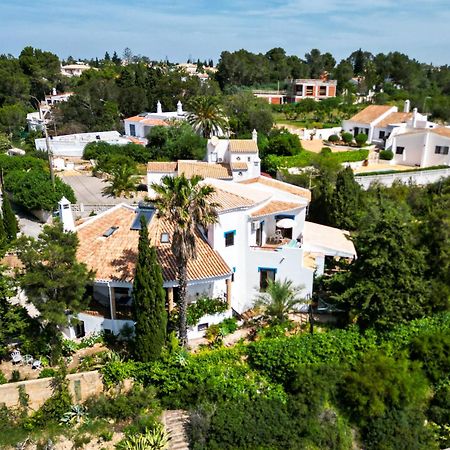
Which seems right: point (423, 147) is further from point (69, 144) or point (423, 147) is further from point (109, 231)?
point (69, 144)

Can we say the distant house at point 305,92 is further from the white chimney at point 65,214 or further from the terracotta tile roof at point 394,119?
the white chimney at point 65,214

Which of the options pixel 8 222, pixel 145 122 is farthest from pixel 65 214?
pixel 145 122

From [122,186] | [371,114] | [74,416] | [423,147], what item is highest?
[371,114]

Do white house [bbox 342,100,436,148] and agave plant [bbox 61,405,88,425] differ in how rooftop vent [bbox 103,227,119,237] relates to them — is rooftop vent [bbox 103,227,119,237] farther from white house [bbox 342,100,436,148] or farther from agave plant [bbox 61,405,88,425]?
white house [bbox 342,100,436,148]

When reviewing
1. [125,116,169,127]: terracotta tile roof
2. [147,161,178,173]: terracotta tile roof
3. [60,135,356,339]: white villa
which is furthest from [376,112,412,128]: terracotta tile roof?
[60,135,356,339]: white villa

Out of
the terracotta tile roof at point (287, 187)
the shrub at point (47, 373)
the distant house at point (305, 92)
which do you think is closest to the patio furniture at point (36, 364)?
the shrub at point (47, 373)
